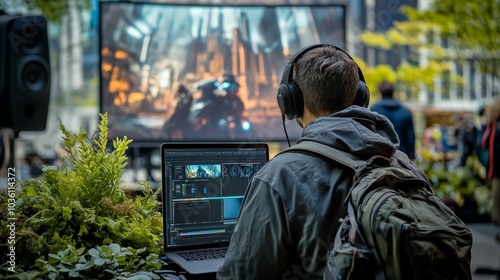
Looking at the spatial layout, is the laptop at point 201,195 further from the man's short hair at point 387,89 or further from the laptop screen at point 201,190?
the man's short hair at point 387,89

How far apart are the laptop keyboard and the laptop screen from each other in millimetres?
38

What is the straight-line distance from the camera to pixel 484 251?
842 centimetres

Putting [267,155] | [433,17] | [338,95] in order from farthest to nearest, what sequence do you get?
1. [433,17]
2. [267,155]
3. [338,95]

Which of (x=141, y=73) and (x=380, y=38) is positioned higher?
(x=380, y=38)

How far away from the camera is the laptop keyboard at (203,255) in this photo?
7.58 ft

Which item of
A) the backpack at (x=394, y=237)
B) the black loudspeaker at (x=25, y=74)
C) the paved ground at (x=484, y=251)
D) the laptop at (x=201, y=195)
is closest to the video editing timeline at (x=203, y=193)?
the laptop at (x=201, y=195)

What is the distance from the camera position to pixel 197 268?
2.20 m

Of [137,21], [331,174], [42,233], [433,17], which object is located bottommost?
[42,233]

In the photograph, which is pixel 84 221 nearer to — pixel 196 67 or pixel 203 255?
pixel 203 255

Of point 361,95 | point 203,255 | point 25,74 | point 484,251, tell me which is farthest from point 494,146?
point 203,255

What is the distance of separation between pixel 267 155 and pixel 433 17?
41.3 ft

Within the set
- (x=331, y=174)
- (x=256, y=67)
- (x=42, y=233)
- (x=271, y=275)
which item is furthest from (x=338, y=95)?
(x=256, y=67)

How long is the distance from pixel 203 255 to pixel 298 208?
0.64 meters

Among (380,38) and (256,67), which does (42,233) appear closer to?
(256,67)
